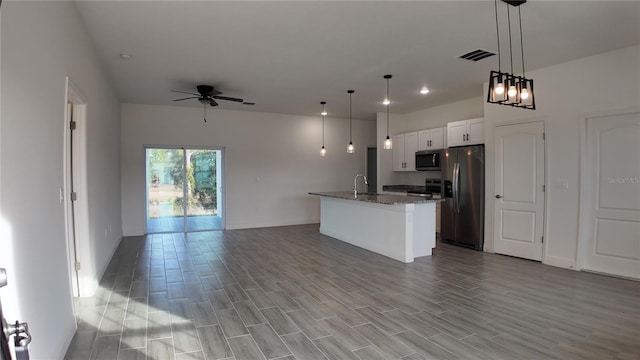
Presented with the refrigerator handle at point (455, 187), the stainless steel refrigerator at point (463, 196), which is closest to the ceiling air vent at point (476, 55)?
the stainless steel refrigerator at point (463, 196)

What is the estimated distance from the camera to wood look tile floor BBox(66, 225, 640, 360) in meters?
2.57

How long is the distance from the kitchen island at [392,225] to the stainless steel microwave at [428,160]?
1.85 metres

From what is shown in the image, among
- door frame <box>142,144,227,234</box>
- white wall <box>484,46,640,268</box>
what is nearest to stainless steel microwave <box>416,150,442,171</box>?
white wall <box>484,46,640,268</box>

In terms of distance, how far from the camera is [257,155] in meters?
8.27

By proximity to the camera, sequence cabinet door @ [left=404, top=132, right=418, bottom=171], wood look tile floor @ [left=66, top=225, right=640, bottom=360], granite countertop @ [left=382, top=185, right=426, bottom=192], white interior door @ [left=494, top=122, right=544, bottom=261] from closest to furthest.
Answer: wood look tile floor @ [left=66, top=225, right=640, bottom=360]
white interior door @ [left=494, top=122, right=544, bottom=261]
cabinet door @ [left=404, top=132, right=418, bottom=171]
granite countertop @ [left=382, top=185, right=426, bottom=192]

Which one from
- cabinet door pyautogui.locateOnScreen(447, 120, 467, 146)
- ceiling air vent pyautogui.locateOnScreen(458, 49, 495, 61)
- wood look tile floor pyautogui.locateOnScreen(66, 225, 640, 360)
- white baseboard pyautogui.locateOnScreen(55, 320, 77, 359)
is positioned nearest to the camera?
white baseboard pyautogui.locateOnScreen(55, 320, 77, 359)

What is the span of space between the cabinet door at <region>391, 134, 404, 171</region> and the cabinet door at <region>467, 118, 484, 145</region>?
206 centimetres

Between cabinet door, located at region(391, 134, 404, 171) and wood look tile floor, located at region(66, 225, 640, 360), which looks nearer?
wood look tile floor, located at region(66, 225, 640, 360)

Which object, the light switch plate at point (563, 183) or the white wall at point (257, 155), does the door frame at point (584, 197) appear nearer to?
the light switch plate at point (563, 183)

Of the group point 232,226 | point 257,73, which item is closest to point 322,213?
point 232,226

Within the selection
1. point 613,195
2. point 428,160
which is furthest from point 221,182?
point 613,195

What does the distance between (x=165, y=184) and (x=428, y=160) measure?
5.85 meters

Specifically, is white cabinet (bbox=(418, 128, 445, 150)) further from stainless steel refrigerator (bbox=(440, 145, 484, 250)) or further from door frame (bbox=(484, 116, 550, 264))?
door frame (bbox=(484, 116, 550, 264))

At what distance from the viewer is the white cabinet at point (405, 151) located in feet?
25.8
